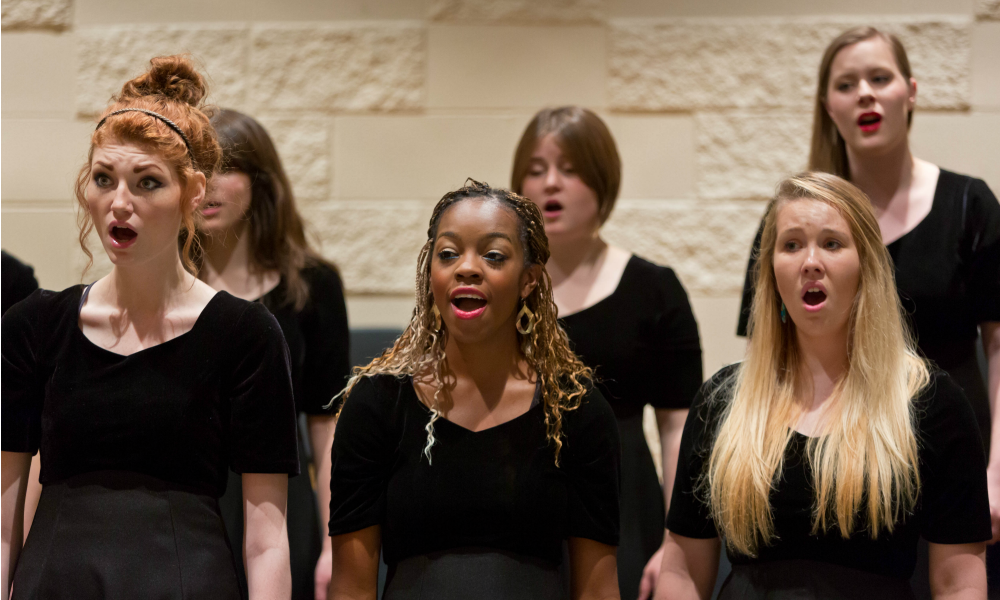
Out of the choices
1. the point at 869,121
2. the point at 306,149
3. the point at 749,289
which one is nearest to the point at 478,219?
the point at 749,289

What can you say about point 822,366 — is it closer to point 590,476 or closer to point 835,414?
point 835,414

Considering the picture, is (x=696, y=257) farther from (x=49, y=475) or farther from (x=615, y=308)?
(x=49, y=475)

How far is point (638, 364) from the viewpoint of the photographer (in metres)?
2.32

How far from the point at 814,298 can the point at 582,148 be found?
0.80 m

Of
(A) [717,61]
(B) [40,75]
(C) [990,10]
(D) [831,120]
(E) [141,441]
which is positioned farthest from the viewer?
(B) [40,75]

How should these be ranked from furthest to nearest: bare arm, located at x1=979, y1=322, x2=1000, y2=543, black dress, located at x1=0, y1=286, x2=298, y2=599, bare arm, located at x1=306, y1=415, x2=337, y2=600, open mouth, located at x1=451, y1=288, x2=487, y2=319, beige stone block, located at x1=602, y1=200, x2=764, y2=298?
beige stone block, located at x1=602, y1=200, x2=764, y2=298 → bare arm, located at x1=306, y1=415, x2=337, y2=600 → bare arm, located at x1=979, y1=322, x2=1000, y2=543 → open mouth, located at x1=451, y1=288, x2=487, y2=319 → black dress, located at x1=0, y1=286, x2=298, y2=599

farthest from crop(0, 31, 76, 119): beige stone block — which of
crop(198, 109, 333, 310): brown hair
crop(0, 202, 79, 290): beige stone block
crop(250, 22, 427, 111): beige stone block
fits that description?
crop(198, 109, 333, 310): brown hair

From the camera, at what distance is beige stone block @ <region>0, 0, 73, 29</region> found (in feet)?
11.7

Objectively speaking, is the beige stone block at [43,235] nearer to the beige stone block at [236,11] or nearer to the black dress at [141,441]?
the beige stone block at [236,11]

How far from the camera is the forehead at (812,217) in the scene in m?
1.86

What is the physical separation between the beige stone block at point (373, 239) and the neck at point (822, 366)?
6.20 feet

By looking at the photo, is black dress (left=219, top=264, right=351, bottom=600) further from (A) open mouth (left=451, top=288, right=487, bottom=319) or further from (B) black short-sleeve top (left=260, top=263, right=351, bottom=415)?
(A) open mouth (left=451, top=288, right=487, bottom=319)

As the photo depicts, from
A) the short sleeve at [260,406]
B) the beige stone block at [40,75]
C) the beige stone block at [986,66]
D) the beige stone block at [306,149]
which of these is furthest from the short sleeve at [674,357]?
the beige stone block at [40,75]

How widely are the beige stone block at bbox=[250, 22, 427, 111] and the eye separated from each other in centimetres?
194
